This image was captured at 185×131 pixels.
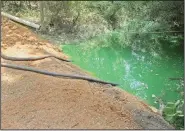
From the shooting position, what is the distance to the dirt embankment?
6.30 metres

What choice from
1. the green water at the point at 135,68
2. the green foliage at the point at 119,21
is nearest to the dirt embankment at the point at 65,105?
the green water at the point at 135,68

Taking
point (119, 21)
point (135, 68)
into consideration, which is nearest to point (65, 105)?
point (135, 68)

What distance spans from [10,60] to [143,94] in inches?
149

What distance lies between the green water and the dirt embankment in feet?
6.29

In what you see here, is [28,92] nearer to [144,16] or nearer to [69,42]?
[69,42]

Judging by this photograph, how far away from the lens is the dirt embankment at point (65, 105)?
630 cm

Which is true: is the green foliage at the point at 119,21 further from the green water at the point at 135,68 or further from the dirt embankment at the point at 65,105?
the dirt embankment at the point at 65,105

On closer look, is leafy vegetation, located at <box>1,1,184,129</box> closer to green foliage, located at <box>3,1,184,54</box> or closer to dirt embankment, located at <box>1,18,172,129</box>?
green foliage, located at <box>3,1,184,54</box>

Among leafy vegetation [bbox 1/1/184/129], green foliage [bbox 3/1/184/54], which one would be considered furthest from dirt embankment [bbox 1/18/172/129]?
green foliage [bbox 3/1/184/54]

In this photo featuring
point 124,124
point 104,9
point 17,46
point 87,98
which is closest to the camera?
point 124,124

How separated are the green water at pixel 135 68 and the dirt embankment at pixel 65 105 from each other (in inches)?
75.5

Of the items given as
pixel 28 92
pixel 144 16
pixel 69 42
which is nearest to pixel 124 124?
pixel 28 92

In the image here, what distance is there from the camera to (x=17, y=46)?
11.5 meters

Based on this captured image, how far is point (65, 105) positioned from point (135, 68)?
5698 millimetres
